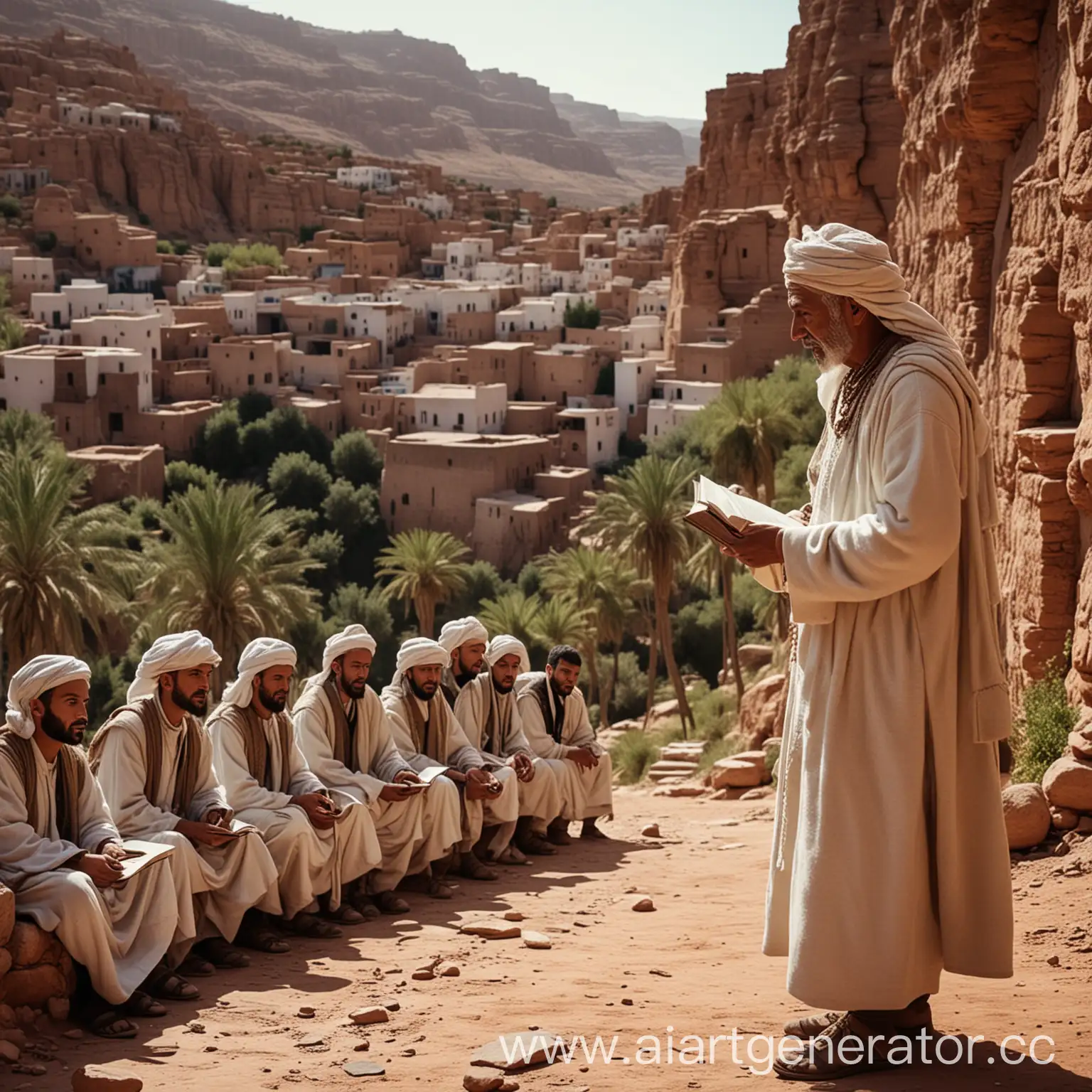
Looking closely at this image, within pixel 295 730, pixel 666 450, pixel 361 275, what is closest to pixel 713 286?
pixel 666 450

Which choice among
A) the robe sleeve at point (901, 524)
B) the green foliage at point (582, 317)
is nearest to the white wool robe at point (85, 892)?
the robe sleeve at point (901, 524)

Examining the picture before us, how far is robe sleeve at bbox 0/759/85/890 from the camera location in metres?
5.20

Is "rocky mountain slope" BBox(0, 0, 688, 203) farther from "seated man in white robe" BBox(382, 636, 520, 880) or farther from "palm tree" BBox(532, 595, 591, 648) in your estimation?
"seated man in white robe" BBox(382, 636, 520, 880)

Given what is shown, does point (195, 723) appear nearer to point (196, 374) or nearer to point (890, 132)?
point (890, 132)

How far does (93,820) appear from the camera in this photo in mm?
5555

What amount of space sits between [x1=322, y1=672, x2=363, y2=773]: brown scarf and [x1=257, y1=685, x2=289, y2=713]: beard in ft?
2.00

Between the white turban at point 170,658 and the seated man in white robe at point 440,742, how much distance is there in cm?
175

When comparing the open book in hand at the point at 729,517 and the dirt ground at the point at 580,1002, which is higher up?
the open book in hand at the point at 729,517

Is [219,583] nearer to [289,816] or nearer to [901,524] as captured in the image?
[289,816]

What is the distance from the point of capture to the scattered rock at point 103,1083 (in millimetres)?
4250

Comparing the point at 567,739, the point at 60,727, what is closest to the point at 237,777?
the point at 60,727

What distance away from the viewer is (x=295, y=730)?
7.10 metres

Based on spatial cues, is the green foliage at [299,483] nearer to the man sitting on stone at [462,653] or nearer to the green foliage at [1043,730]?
the man sitting on stone at [462,653]

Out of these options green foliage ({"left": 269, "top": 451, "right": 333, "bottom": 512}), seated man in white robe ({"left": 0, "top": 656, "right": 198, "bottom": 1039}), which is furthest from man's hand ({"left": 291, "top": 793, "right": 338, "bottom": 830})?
green foliage ({"left": 269, "top": 451, "right": 333, "bottom": 512})
